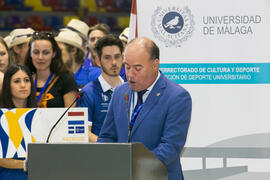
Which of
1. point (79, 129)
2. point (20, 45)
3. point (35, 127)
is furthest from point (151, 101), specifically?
point (20, 45)

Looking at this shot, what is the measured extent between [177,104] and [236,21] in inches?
52.8

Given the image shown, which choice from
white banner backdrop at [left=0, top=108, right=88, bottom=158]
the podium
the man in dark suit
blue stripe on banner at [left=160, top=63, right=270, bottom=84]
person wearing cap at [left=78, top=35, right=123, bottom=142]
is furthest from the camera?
person wearing cap at [left=78, top=35, right=123, bottom=142]

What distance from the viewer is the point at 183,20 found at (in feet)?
14.2

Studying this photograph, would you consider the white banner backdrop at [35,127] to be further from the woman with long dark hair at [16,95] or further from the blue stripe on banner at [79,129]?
the woman with long dark hair at [16,95]

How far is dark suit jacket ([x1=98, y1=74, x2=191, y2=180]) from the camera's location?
309cm

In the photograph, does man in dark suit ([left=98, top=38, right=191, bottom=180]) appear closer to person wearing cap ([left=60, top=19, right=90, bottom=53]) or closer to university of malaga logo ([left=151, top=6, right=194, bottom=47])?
university of malaga logo ([left=151, top=6, right=194, bottom=47])

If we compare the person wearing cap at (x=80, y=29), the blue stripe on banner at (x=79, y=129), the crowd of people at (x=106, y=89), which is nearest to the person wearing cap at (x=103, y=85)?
the crowd of people at (x=106, y=89)

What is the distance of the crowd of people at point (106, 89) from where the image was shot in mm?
3117

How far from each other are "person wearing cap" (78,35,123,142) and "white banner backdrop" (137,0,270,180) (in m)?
0.51

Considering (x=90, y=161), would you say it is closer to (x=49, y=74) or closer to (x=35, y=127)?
(x=35, y=127)

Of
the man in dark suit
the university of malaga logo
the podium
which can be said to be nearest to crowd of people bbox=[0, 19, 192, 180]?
the man in dark suit

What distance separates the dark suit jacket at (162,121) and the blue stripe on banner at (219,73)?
107cm

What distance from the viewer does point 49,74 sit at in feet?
15.9

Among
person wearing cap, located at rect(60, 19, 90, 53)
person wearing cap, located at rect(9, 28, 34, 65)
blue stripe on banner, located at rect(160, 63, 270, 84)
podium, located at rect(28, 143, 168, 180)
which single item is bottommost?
podium, located at rect(28, 143, 168, 180)
